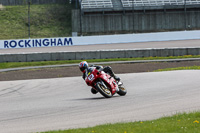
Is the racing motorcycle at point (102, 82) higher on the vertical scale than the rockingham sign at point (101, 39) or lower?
higher

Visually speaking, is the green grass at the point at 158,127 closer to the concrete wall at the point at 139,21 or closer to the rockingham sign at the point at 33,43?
the rockingham sign at the point at 33,43

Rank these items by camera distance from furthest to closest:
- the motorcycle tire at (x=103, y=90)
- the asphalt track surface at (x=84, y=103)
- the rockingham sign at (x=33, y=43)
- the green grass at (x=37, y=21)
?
the green grass at (x=37, y=21), the rockingham sign at (x=33, y=43), the motorcycle tire at (x=103, y=90), the asphalt track surface at (x=84, y=103)

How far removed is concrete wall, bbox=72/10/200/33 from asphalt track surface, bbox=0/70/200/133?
119 ft

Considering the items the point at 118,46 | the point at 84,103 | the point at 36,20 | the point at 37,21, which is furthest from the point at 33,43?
the point at 84,103

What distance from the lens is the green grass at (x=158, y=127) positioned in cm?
740

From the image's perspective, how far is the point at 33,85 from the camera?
19.2m

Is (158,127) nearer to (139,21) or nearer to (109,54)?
(109,54)

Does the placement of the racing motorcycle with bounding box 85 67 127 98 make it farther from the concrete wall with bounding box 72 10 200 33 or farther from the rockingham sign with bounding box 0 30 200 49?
the concrete wall with bounding box 72 10 200 33

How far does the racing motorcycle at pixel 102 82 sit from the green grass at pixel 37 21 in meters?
40.0

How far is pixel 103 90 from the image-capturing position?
43.5ft

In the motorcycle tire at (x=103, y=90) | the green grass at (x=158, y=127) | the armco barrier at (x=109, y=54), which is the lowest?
the armco barrier at (x=109, y=54)

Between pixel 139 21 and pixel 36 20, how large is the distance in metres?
15.7

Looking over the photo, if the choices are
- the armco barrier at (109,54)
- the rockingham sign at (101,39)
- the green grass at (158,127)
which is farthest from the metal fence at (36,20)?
the green grass at (158,127)

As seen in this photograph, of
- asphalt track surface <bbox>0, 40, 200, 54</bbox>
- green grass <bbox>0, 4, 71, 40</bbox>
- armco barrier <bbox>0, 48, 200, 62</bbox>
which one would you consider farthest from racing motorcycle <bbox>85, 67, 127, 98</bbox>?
green grass <bbox>0, 4, 71, 40</bbox>
